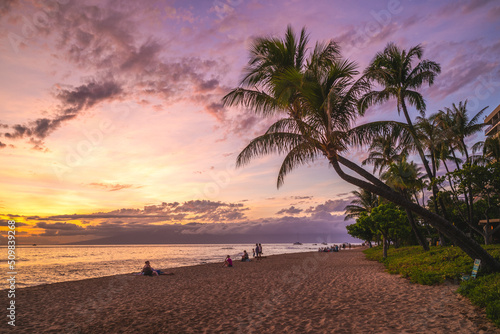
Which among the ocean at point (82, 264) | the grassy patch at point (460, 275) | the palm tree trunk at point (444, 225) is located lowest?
the ocean at point (82, 264)

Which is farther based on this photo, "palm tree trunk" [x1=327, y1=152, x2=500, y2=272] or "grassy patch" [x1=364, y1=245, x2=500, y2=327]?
"palm tree trunk" [x1=327, y1=152, x2=500, y2=272]

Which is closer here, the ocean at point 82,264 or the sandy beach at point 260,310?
the sandy beach at point 260,310

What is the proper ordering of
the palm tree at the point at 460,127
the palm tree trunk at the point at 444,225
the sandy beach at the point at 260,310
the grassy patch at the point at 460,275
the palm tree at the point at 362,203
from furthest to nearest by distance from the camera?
the palm tree at the point at 362,203, the palm tree at the point at 460,127, the palm tree trunk at the point at 444,225, the grassy patch at the point at 460,275, the sandy beach at the point at 260,310

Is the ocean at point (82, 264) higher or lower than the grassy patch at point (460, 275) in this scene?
lower

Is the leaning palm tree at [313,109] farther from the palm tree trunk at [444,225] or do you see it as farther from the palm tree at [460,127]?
the palm tree at [460,127]

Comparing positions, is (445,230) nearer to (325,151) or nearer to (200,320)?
(325,151)

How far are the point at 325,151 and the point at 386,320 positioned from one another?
5.27 metres

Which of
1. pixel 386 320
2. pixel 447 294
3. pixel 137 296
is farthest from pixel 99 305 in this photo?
pixel 447 294

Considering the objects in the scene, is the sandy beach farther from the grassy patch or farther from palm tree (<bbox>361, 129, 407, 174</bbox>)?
palm tree (<bbox>361, 129, 407, 174</bbox>)

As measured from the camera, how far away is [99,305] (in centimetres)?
912

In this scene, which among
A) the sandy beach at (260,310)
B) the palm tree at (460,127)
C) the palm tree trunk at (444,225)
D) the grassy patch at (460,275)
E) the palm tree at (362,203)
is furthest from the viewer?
the palm tree at (362,203)

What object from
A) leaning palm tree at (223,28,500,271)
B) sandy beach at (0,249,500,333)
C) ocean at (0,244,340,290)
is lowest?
ocean at (0,244,340,290)

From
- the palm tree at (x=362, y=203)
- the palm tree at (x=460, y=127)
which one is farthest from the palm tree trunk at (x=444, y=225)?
the palm tree at (x=362, y=203)

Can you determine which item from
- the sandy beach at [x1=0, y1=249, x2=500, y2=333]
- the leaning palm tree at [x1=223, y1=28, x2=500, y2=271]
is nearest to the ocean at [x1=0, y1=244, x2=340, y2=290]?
the sandy beach at [x1=0, y1=249, x2=500, y2=333]
